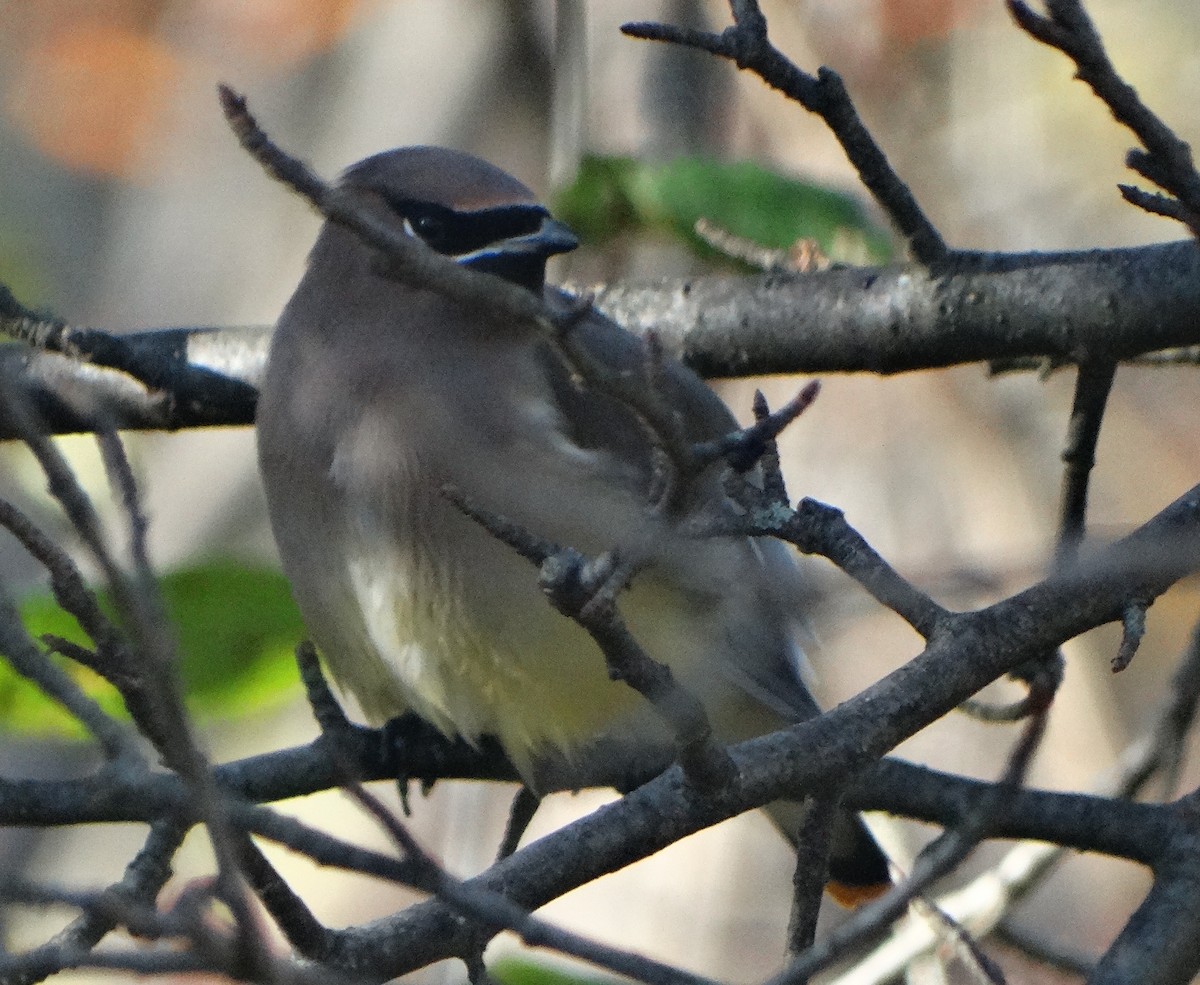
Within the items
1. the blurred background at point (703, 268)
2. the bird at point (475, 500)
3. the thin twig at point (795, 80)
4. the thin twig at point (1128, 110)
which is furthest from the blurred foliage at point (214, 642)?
the blurred background at point (703, 268)

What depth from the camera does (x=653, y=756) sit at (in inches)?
140

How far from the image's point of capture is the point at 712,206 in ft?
12.5

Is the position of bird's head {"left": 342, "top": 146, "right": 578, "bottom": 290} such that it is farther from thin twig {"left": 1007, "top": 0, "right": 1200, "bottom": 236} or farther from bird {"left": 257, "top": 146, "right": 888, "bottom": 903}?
thin twig {"left": 1007, "top": 0, "right": 1200, "bottom": 236}

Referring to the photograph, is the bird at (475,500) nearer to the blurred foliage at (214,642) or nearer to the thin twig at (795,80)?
the blurred foliage at (214,642)

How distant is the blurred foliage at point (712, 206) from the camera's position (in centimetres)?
381

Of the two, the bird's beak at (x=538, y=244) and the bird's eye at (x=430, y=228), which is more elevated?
the bird's eye at (x=430, y=228)

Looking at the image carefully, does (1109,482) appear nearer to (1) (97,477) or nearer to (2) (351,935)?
(1) (97,477)

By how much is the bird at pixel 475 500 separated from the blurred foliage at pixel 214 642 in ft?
0.63

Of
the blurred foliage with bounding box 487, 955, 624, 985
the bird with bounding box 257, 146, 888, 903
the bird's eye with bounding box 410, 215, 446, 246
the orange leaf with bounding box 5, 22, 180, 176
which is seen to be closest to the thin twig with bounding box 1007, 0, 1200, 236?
the bird with bounding box 257, 146, 888, 903

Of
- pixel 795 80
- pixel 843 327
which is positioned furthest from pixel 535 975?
pixel 795 80

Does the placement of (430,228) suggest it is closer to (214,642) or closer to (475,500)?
(475,500)

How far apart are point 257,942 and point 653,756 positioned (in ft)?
6.75

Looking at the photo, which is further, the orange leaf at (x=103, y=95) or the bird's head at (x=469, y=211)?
the orange leaf at (x=103, y=95)

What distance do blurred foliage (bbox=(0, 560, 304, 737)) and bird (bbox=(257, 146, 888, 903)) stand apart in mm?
191
